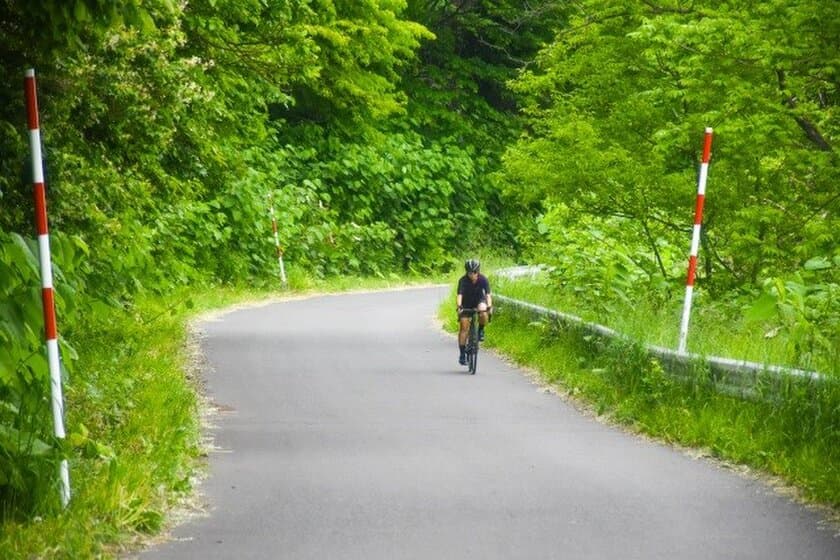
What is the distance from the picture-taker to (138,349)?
51.4 ft

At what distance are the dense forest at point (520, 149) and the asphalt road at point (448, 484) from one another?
5.04 ft

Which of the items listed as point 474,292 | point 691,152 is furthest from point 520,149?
point 474,292

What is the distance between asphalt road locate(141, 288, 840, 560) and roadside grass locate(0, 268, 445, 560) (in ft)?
0.86

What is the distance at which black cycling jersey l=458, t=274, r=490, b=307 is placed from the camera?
56.9 ft

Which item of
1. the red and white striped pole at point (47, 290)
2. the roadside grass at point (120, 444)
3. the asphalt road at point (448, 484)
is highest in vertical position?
the red and white striped pole at point (47, 290)

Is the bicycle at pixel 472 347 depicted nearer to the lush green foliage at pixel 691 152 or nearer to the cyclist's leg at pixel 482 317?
the cyclist's leg at pixel 482 317

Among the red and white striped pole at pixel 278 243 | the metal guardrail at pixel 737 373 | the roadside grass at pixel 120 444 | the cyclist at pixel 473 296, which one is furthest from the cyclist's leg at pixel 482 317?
Result: the red and white striped pole at pixel 278 243

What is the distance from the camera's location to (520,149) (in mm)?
20859

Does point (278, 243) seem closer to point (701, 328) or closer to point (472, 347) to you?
point (472, 347)

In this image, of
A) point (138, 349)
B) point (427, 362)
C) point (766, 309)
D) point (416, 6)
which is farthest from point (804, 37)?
point (416, 6)

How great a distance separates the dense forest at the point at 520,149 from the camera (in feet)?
29.8

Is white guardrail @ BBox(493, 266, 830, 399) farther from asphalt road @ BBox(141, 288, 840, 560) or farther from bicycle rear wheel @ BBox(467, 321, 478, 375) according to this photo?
bicycle rear wheel @ BBox(467, 321, 478, 375)

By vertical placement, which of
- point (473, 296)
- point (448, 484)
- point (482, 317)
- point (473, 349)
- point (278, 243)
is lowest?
point (448, 484)

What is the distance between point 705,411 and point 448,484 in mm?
2882
